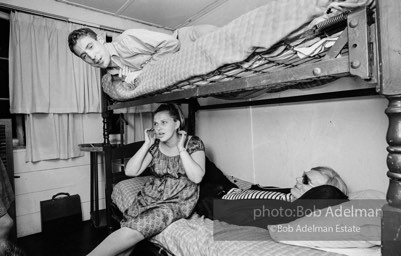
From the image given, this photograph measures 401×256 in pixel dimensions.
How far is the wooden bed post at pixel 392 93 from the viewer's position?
1.90 ft

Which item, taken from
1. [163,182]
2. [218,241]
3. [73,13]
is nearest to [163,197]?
[163,182]

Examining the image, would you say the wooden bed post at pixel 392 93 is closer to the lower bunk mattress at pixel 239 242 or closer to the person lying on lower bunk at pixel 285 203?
the lower bunk mattress at pixel 239 242

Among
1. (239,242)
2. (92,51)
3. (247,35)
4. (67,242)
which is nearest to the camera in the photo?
(247,35)

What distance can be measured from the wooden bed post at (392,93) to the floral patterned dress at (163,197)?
43.7 inches

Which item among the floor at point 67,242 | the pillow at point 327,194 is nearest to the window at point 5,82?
the floor at point 67,242

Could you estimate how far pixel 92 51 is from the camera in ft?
5.47

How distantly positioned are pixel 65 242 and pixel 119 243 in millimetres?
1108

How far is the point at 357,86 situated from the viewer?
159cm

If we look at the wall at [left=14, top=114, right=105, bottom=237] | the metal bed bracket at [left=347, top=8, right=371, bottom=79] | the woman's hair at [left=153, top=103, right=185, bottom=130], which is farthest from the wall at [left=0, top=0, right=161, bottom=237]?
the metal bed bracket at [left=347, top=8, right=371, bottom=79]

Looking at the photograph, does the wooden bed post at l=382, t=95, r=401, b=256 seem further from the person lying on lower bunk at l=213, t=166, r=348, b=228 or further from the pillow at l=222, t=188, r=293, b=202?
the pillow at l=222, t=188, r=293, b=202

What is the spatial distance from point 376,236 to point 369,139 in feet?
2.70

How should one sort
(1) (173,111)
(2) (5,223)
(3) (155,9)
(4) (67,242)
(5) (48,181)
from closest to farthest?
(2) (5,223) < (1) (173,111) < (4) (67,242) < (5) (48,181) < (3) (155,9)

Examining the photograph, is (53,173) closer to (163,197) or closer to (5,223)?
(5,223)

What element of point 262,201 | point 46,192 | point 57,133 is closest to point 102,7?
point 57,133
